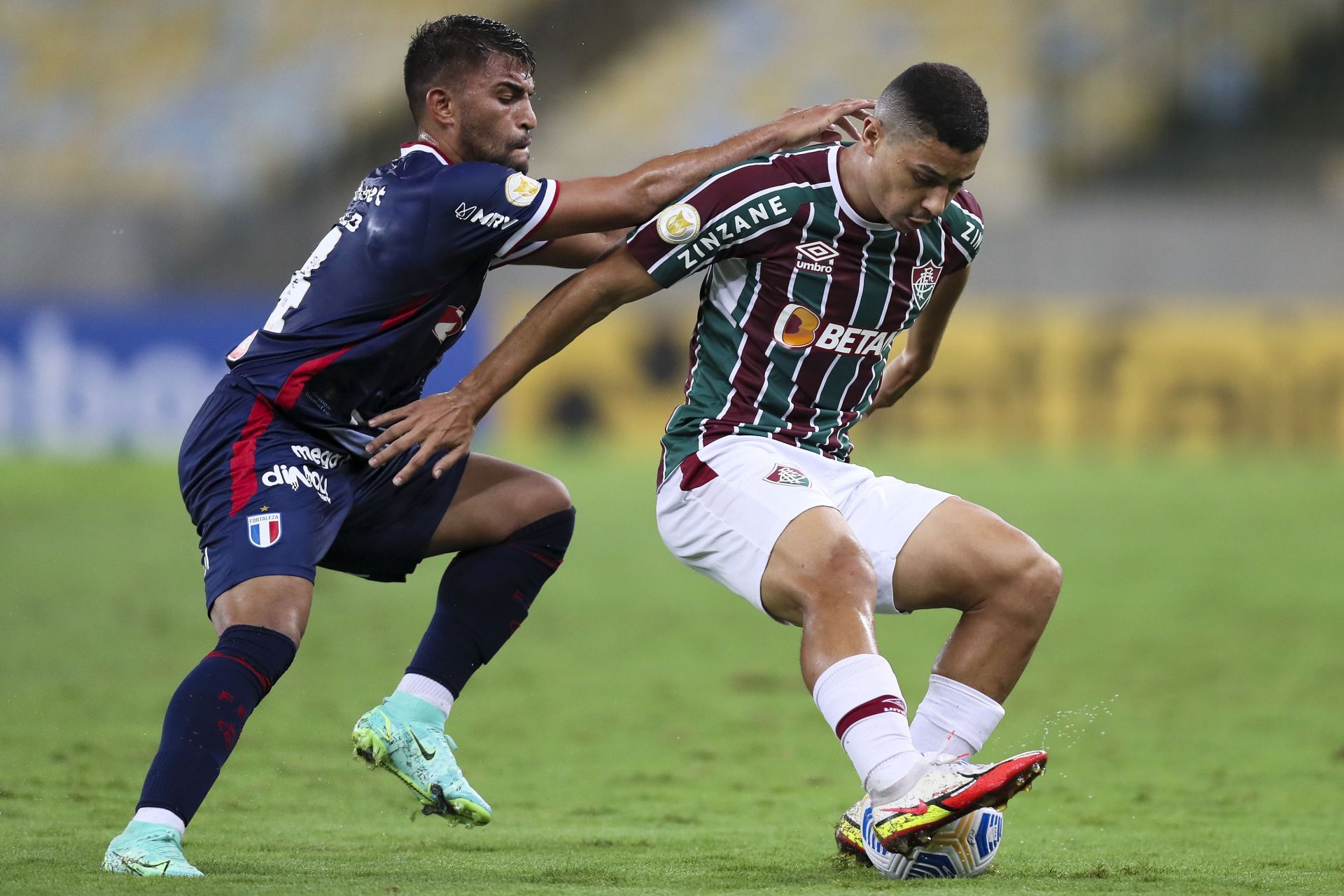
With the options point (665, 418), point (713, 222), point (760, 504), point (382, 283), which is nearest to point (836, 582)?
point (760, 504)

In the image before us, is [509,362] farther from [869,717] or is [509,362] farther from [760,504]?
[869,717]

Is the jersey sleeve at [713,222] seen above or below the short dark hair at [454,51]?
below

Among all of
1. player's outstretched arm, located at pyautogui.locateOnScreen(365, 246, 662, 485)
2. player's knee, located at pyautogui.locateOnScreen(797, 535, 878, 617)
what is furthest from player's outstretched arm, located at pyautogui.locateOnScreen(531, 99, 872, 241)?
player's knee, located at pyautogui.locateOnScreen(797, 535, 878, 617)

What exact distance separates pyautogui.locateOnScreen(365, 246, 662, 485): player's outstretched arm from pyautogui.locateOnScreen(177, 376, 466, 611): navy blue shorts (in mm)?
155

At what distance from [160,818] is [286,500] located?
0.81 metres

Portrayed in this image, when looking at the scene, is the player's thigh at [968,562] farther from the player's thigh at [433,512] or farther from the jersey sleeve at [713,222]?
the player's thigh at [433,512]

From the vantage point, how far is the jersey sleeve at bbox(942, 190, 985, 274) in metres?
4.23

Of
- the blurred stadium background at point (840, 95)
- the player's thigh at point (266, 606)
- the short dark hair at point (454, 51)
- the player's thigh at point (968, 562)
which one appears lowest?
the player's thigh at point (266, 606)

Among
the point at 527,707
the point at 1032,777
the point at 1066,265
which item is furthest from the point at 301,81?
the point at 1032,777

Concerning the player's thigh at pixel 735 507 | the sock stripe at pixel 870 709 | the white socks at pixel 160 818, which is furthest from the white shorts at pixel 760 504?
the white socks at pixel 160 818

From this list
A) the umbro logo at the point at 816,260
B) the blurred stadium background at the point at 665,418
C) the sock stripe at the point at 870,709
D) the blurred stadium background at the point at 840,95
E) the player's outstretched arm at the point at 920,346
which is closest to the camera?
the sock stripe at the point at 870,709

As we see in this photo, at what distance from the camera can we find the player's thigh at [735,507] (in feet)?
12.4

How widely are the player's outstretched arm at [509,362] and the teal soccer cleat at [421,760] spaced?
0.62 meters

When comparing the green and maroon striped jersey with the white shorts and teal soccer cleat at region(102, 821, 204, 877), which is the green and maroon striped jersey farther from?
teal soccer cleat at region(102, 821, 204, 877)
